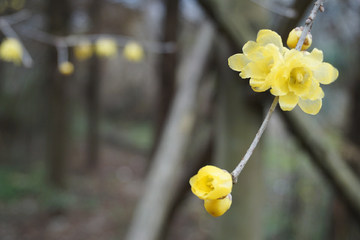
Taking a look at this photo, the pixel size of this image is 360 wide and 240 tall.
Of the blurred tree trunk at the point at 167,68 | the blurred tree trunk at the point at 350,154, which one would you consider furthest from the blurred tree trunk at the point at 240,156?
the blurred tree trunk at the point at 167,68

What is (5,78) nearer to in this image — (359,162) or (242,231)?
(242,231)

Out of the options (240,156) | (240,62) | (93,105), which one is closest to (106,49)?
(240,156)

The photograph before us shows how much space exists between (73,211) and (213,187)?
401cm

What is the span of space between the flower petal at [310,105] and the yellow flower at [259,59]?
5 centimetres

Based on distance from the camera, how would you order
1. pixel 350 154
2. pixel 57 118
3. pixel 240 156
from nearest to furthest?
1. pixel 240 156
2. pixel 350 154
3. pixel 57 118

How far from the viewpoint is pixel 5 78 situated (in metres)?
4.51

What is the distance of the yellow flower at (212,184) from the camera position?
0.26 meters

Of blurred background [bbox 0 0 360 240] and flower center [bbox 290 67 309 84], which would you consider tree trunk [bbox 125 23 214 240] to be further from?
A: flower center [bbox 290 67 309 84]

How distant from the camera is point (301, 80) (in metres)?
0.29

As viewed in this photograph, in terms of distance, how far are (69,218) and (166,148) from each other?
9.80 ft

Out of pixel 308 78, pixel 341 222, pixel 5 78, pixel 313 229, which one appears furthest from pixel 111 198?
pixel 308 78

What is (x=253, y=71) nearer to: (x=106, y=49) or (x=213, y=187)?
(x=213, y=187)

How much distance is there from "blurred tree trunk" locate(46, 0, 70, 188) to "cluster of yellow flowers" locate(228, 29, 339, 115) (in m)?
3.66

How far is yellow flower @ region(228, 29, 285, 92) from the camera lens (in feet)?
0.95
